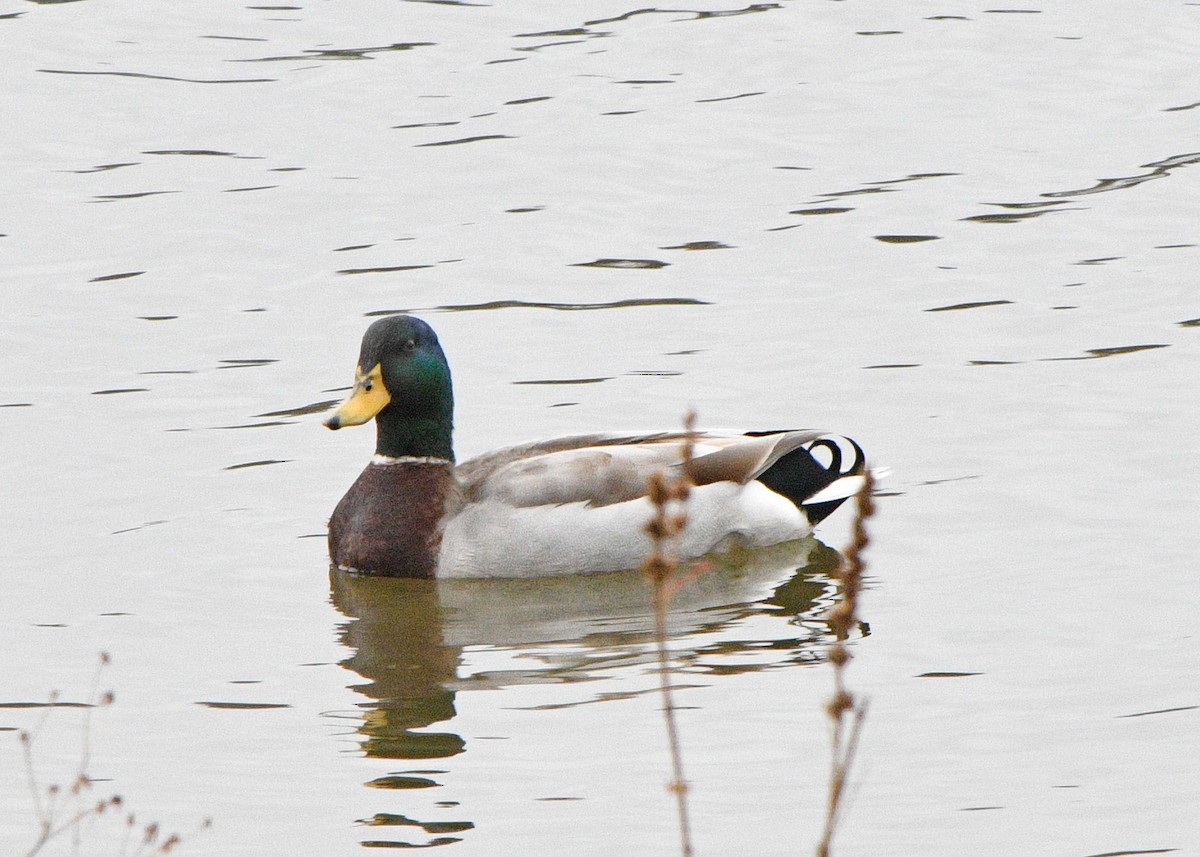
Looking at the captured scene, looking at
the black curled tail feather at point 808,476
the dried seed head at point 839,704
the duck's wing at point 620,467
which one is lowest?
the black curled tail feather at point 808,476

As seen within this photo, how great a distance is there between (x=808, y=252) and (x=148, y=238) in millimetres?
4074

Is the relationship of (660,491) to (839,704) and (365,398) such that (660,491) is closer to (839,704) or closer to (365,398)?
(839,704)

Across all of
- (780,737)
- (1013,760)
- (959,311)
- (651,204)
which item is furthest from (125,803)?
(651,204)

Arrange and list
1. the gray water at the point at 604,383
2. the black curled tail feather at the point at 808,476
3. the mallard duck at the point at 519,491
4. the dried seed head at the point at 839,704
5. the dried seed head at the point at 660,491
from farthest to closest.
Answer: the black curled tail feather at the point at 808,476, the mallard duck at the point at 519,491, the gray water at the point at 604,383, the dried seed head at the point at 839,704, the dried seed head at the point at 660,491

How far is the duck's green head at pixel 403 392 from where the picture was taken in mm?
9234

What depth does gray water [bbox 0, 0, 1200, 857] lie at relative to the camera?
22.4ft

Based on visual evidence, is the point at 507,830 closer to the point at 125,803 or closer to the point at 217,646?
the point at 125,803

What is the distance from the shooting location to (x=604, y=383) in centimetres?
1110

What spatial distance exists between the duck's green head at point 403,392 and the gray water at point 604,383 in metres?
0.66

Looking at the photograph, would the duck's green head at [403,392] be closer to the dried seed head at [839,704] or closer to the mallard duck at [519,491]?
the mallard duck at [519,491]

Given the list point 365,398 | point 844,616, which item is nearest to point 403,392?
point 365,398

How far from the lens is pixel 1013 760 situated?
267 inches

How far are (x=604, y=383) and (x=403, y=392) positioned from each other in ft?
6.36

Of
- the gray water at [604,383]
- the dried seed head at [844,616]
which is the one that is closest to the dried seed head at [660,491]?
the dried seed head at [844,616]
